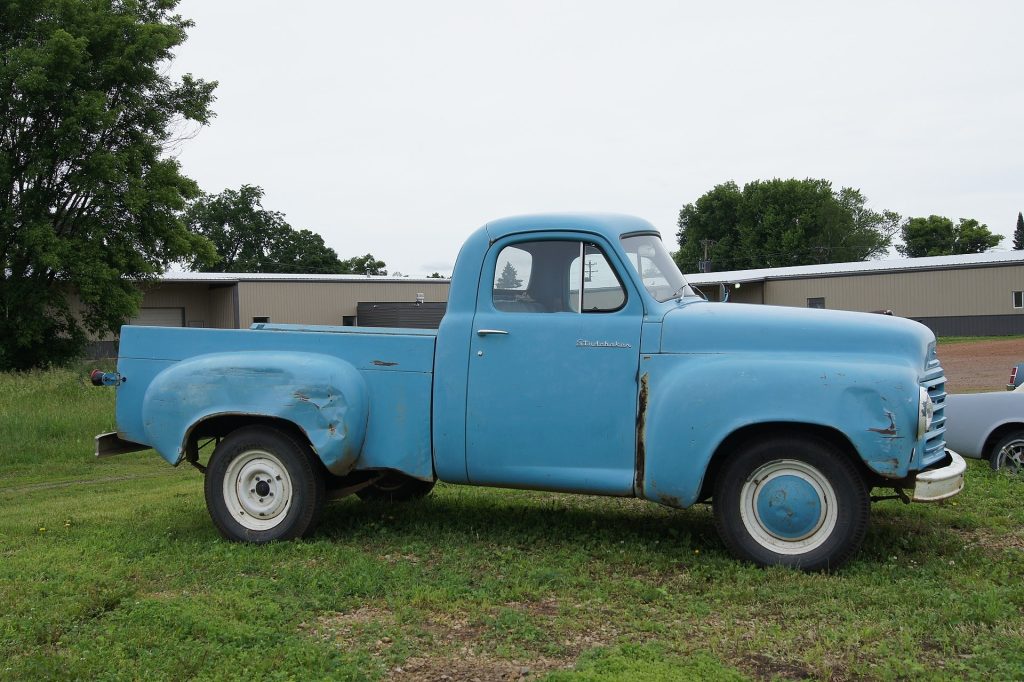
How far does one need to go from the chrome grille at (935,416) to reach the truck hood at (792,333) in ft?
0.37

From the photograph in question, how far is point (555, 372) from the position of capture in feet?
17.9

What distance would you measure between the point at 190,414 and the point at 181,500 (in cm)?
218

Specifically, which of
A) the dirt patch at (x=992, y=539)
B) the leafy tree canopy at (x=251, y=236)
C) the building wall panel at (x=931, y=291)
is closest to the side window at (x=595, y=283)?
the dirt patch at (x=992, y=539)

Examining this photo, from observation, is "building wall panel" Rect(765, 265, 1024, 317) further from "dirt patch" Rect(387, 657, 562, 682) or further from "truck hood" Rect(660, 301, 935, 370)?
"dirt patch" Rect(387, 657, 562, 682)

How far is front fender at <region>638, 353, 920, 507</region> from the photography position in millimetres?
4781

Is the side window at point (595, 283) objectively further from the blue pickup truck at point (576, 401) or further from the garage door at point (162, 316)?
the garage door at point (162, 316)

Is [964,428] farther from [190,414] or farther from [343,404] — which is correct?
[190,414]

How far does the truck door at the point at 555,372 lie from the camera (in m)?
5.33

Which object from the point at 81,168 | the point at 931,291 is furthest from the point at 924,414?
the point at 931,291

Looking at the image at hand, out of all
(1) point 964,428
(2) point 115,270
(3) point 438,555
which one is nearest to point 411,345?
(3) point 438,555

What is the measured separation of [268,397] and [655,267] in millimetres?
2649

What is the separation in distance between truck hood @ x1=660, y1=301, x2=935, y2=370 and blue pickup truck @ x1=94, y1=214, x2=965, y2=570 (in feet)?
0.04

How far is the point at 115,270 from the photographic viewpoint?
29.0 meters

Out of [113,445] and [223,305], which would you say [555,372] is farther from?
[223,305]
